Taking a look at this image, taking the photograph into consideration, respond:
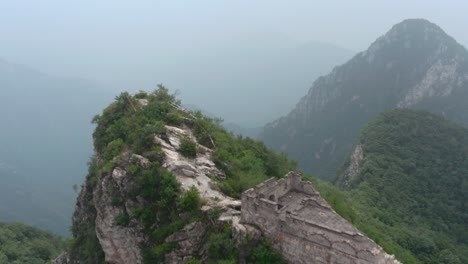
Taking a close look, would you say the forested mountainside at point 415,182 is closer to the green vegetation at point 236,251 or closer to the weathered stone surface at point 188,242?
the green vegetation at point 236,251

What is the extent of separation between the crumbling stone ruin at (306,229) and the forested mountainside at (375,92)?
369ft

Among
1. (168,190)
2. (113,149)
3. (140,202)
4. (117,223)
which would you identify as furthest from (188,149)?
(117,223)

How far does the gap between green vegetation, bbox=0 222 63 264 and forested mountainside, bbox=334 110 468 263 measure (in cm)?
5038

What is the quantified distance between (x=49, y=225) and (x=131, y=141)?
4576 inches

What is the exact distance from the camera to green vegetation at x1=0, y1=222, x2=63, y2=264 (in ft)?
215

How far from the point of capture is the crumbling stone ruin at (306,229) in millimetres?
20438

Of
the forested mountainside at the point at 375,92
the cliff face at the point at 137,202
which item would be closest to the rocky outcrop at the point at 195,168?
the cliff face at the point at 137,202

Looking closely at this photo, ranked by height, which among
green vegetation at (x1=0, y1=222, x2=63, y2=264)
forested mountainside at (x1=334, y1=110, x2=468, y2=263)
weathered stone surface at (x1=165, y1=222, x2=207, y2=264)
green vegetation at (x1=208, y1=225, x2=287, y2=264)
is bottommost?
green vegetation at (x1=0, y1=222, x2=63, y2=264)

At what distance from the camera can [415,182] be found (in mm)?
74875

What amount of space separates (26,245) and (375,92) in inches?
5784

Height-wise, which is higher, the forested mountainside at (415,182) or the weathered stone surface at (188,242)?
→ the weathered stone surface at (188,242)

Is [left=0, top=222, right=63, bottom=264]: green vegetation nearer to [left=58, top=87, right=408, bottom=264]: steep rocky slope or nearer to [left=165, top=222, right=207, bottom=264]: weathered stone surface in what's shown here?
[left=58, top=87, right=408, bottom=264]: steep rocky slope

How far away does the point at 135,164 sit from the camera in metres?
32.8

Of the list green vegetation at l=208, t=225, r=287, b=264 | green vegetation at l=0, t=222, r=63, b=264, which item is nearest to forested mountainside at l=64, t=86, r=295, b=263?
green vegetation at l=208, t=225, r=287, b=264
